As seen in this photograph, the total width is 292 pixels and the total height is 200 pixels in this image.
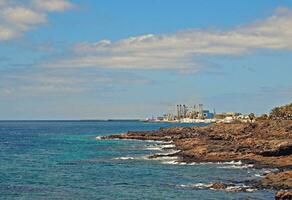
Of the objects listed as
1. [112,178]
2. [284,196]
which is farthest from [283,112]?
[284,196]

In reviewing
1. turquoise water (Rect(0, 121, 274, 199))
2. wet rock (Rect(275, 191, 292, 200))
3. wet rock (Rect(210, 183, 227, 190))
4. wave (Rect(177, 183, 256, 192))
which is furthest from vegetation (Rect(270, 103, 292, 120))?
wet rock (Rect(275, 191, 292, 200))

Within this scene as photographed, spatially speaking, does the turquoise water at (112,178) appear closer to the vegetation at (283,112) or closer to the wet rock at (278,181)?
the wet rock at (278,181)

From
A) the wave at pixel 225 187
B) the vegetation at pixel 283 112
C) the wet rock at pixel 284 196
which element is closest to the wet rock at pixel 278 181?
the wave at pixel 225 187

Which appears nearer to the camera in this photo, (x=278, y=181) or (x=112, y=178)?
(x=278, y=181)

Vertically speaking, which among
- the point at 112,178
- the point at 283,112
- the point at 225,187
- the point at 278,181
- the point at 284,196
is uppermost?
the point at 283,112

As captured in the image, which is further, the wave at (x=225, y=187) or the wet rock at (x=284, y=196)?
the wave at (x=225, y=187)

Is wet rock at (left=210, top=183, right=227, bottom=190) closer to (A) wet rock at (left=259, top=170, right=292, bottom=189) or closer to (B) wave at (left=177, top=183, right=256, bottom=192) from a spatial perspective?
(B) wave at (left=177, top=183, right=256, bottom=192)

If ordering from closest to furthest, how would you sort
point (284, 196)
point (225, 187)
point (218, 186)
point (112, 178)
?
point (284, 196), point (225, 187), point (218, 186), point (112, 178)

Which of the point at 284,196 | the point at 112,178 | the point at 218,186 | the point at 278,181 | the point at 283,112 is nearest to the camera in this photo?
the point at 284,196

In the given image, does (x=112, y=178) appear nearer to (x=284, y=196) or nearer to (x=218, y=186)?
(x=218, y=186)

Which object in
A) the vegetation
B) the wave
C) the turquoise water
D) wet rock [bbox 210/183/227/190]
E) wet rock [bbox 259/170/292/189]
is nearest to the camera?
the turquoise water

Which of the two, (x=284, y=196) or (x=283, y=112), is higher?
(x=283, y=112)

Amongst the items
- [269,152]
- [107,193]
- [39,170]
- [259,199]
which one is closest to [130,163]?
[39,170]

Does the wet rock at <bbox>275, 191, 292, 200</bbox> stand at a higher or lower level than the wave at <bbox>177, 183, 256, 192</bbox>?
higher
